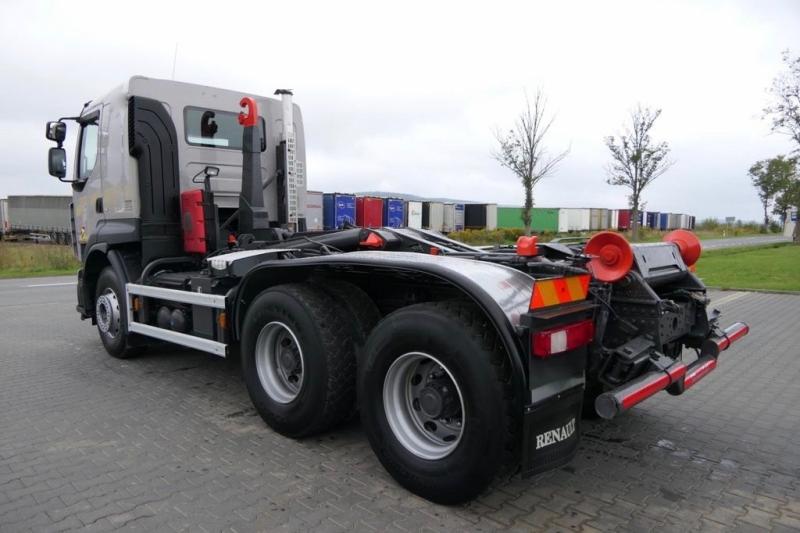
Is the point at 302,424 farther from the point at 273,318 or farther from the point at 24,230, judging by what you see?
the point at 24,230

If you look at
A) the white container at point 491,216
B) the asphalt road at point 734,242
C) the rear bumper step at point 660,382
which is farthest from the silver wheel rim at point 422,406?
the white container at point 491,216

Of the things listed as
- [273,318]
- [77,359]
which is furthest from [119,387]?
[273,318]

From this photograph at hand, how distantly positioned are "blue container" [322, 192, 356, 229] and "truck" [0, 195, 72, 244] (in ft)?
61.4

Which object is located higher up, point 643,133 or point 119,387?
point 643,133

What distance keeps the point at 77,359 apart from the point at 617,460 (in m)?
5.77

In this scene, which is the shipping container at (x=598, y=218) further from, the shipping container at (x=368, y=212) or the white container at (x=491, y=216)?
the shipping container at (x=368, y=212)

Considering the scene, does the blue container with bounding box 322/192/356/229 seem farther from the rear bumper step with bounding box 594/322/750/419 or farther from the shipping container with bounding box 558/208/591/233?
the shipping container with bounding box 558/208/591/233

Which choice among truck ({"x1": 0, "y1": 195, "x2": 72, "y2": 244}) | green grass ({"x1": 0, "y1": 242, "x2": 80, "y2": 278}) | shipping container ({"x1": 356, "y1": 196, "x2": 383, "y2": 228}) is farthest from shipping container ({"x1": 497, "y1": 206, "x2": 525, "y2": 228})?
green grass ({"x1": 0, "y1": 242, "x2": 80, "y2": 278})

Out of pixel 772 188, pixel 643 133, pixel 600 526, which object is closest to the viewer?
pixel 600 526

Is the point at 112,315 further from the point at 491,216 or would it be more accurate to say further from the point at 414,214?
the point at 491,216

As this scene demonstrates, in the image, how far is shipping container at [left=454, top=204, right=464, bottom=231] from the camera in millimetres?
43438

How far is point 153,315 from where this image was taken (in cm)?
571

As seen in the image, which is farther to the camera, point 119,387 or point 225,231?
point 225,231

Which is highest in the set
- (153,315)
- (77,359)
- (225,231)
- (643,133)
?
(643,133)
